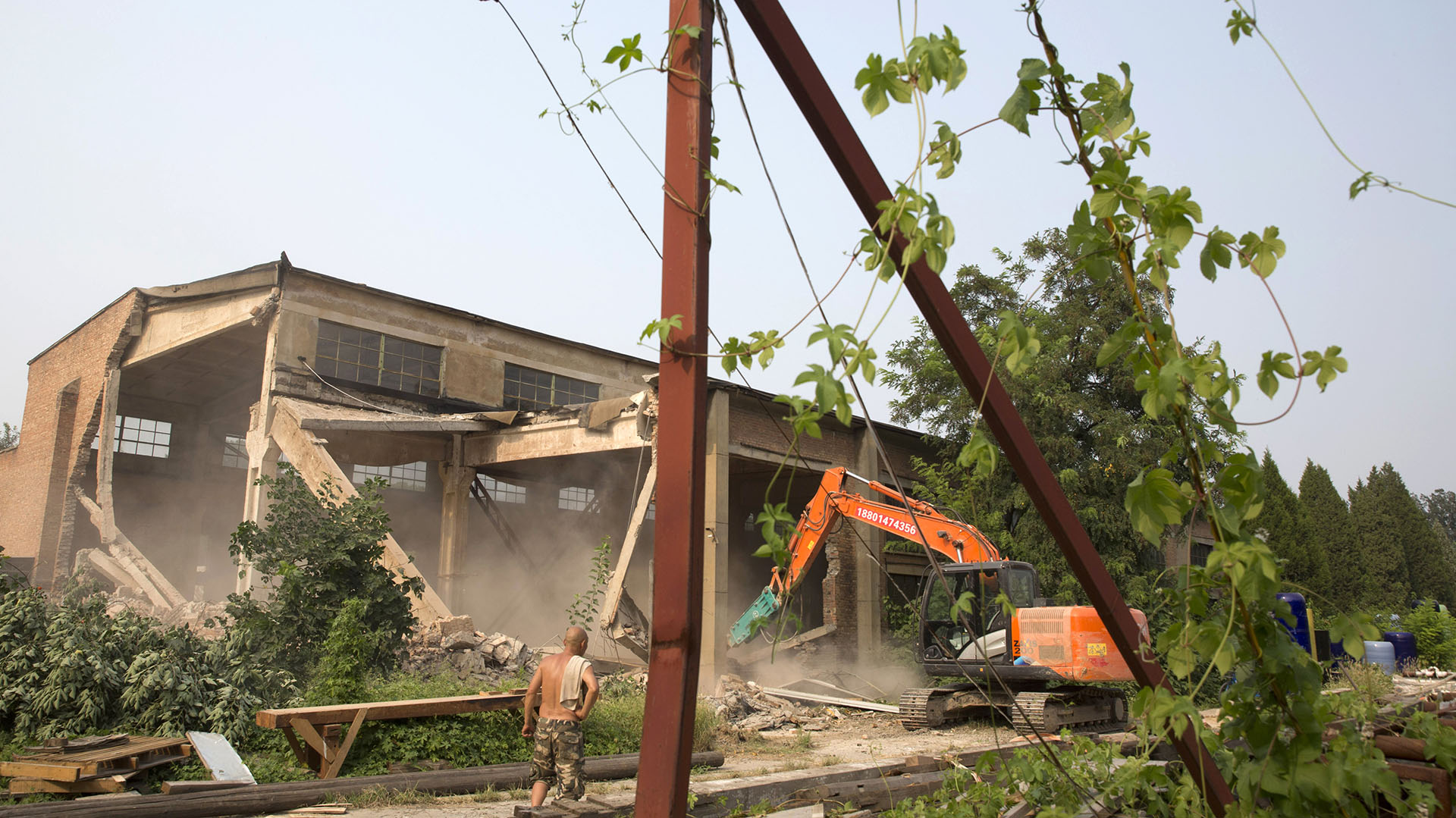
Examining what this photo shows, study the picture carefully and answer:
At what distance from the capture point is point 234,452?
26453 mm

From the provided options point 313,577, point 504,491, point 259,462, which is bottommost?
point 313,577

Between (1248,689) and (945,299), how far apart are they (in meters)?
1.44

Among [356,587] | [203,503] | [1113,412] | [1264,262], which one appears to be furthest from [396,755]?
[203,503]

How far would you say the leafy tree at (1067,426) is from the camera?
690 inches

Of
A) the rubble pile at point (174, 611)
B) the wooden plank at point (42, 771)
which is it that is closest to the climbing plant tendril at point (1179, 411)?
the wooden plank at point (42, 771)

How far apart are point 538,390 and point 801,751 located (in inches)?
517

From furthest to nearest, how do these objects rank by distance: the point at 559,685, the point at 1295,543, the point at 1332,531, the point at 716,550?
the point at 1332,531 < the point at 1295,543 < the point at 716,550 < the point at 559,685

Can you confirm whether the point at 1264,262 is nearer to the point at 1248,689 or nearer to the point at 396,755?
the point at 1248,689

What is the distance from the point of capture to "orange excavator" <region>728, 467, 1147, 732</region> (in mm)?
12695

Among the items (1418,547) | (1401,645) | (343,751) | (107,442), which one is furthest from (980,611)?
(1418,547)

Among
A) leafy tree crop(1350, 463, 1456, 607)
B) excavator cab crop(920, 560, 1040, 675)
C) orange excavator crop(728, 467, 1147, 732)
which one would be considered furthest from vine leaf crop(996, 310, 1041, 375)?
leafy tree crop(1350, 463, 1456, 607)

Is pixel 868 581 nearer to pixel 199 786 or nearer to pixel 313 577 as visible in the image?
pixel 313 577

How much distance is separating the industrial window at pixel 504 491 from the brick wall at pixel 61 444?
30.8 ft

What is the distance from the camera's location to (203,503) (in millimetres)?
25391
